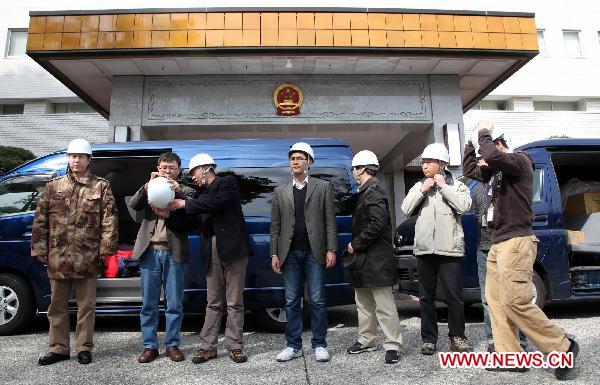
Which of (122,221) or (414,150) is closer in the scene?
(122,221)

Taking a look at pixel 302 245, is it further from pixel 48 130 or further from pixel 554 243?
pixel 48 130

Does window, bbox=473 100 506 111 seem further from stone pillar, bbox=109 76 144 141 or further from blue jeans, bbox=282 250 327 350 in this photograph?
blue jeans, bbox=282 250 327 350

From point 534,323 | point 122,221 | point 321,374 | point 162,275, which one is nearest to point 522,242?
point 534,323

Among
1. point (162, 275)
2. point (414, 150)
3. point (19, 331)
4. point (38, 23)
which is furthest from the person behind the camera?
point (414, 150)

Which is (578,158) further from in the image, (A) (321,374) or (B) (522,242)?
(A) (321,374)

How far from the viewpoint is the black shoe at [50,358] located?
3.49 metres

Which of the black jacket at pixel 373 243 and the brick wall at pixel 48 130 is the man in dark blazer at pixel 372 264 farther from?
the brick wall at pixel 48 130

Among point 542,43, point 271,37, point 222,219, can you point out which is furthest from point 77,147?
point 542,43

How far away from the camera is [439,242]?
3590 mm

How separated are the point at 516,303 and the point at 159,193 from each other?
2895 mm

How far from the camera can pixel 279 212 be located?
3.77 meters

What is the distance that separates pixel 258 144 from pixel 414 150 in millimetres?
7492

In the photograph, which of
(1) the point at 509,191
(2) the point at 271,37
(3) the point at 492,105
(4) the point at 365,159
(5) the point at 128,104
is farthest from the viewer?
(3) the point at 492,105

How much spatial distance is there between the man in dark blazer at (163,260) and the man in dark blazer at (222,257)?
0.21 meters
